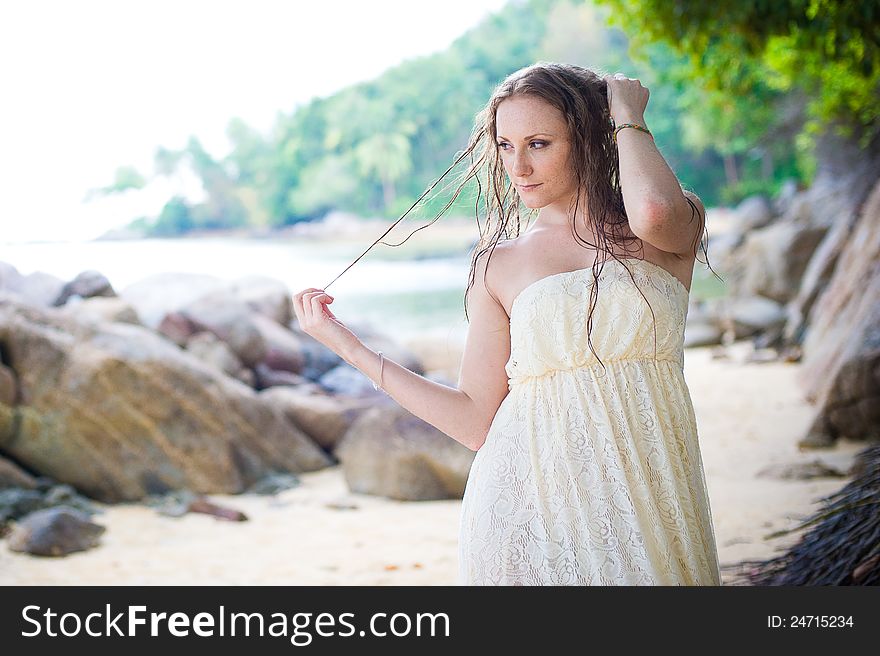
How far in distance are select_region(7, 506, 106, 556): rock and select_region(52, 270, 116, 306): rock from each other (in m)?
3.09

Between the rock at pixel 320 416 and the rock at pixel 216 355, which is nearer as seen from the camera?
the rock at pixel 320 416

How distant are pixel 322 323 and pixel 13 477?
444cm

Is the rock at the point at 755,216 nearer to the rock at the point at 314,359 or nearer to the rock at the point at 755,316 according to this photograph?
the rock at the point at 755,316

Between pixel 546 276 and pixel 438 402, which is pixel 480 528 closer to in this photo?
pixel 438 402

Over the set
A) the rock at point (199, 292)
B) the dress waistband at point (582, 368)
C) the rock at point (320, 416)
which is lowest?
the dress waistband at point (582, 368)

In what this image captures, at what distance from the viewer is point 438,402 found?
1.73 m

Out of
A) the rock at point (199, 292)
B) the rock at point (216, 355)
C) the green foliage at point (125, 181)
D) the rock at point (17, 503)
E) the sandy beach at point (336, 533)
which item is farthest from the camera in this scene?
the green foliage at point (125, 181)

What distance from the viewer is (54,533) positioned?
4859mm

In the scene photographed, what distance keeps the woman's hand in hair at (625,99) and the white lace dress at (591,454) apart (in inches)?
9.7

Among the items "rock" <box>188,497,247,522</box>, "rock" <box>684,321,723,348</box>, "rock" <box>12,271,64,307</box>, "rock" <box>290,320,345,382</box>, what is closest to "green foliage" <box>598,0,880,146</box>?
"rock" <box>188,497,247,522</box>

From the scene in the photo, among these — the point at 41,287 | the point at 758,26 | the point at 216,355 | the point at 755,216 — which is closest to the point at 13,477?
the point at 216,355

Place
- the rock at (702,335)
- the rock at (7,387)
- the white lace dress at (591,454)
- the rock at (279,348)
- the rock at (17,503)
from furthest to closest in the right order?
the rock at (702,335), the rock at (279,348), the rock at (7,387), the rock at (17,503), the white lace dress at (591,454)

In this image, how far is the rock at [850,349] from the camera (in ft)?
17.9

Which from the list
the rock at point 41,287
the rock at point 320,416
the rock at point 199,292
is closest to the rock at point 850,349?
the rock at point 320,416
